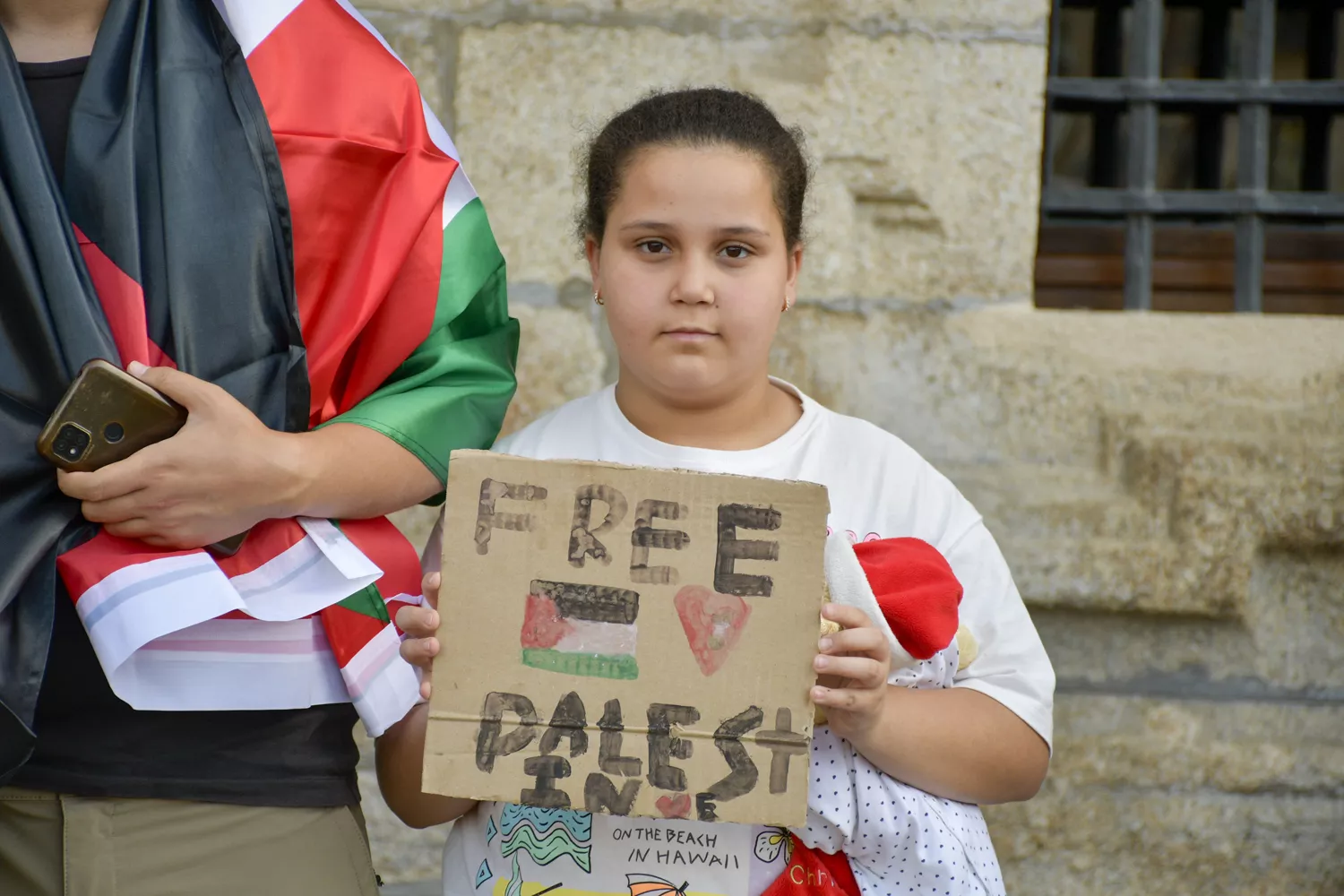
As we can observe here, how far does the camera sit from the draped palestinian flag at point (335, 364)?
4.01 feet

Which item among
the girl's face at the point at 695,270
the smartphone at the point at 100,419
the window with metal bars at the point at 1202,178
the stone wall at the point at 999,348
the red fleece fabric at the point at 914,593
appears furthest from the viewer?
the window with metal bars at the point at 1202,178

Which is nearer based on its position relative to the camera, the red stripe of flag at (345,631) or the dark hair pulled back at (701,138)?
the red stripe of flag at (345,631)

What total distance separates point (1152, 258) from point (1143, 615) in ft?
2.14

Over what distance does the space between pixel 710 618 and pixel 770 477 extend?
26cm

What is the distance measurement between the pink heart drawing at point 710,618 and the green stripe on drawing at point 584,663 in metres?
0.06

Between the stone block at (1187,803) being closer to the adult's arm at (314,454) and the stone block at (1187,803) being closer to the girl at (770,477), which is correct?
the girl at (770,477)

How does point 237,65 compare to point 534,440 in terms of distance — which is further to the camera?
point 534,440

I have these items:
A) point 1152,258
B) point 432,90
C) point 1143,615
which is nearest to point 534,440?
point 432,90

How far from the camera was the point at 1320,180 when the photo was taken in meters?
2.38

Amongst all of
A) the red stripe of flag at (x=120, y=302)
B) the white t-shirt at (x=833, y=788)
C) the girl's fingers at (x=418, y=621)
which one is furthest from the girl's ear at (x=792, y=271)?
the red stripe of flag at (x=120, y=302)

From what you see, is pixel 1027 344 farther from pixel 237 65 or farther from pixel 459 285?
pixel 237 65

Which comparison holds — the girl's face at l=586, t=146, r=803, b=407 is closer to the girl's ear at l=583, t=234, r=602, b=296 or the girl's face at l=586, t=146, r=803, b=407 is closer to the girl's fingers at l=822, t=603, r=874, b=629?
the girl's ear at l=583, t=234, r=602, b=296

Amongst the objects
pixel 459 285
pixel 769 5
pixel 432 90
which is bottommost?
pixel 459 285

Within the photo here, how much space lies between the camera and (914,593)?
1271mm
